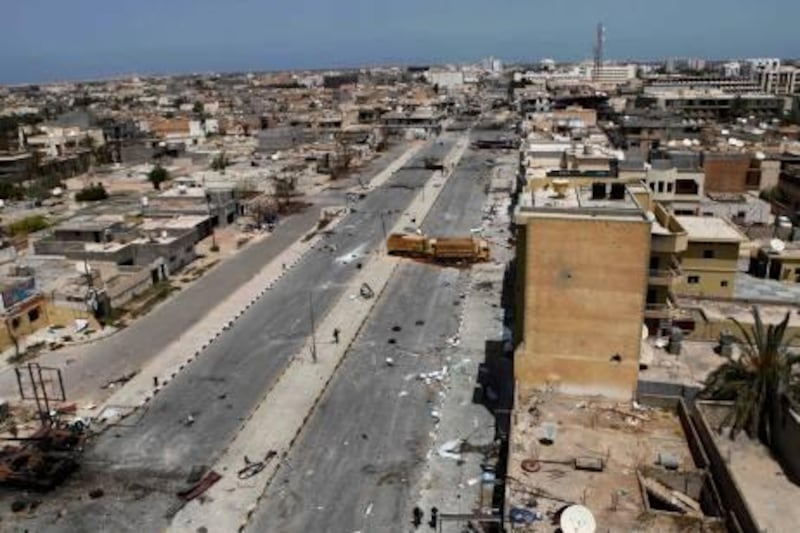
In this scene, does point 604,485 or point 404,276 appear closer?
point 604,485

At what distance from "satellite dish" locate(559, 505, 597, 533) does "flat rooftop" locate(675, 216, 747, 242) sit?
74.8ft

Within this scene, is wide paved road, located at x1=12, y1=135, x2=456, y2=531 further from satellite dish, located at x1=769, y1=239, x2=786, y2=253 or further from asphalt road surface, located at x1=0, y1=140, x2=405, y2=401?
satellite dish, located at x1=769, y1=239, x2=786, y2=253

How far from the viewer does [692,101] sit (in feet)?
412

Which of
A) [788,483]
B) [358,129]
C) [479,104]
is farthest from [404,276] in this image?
[479,104]

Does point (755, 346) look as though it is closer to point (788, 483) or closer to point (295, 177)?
point (788, 483)

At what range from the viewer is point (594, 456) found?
22531 millimetres

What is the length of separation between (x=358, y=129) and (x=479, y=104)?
75.8 meters

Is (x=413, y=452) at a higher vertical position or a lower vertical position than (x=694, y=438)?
lower

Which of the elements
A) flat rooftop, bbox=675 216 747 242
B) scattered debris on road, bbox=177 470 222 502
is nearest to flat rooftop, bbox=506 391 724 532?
scattered debris on road, bbox=177 470 222 502

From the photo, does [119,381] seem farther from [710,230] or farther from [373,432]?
[710,230]

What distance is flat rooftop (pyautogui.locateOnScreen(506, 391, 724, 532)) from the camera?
19.8 metres

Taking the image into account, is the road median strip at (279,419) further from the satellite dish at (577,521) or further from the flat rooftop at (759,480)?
the flat rooftop at (759,480)

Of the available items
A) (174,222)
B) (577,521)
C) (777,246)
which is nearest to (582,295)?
(577,521)

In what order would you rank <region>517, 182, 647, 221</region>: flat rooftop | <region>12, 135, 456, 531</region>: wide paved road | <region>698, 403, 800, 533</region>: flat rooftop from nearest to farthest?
<region>698, 403, 800, 533</region>: flat rooftop → <region>12, 135, 456, 531</region>: wide paved road → <region>517, 182, 647, 221</region>: flat rooftop
